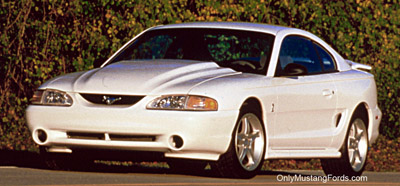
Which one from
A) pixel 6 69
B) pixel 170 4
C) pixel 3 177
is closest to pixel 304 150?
pixel 3 177

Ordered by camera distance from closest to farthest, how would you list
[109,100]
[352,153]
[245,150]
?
1. [109,100]
2. [245,150]
3. [352,153]

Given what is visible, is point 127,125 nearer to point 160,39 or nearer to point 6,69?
point 160,39

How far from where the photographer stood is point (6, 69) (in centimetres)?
1733

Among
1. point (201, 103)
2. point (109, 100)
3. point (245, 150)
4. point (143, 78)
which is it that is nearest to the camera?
point (201, 103)

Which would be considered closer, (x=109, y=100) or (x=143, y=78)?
(x=109, y=100)

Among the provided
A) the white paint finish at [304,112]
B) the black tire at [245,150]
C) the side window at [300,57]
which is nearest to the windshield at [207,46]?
the side window at [300,57]

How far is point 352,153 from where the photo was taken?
11711 mm

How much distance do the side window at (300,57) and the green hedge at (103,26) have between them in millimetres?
4926

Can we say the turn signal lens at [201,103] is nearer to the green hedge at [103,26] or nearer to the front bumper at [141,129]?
the front bumper at [141,129]

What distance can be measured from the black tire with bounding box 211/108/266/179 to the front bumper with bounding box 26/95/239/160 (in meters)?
0.11

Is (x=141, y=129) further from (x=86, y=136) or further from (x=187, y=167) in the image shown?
(x=187, y=167)

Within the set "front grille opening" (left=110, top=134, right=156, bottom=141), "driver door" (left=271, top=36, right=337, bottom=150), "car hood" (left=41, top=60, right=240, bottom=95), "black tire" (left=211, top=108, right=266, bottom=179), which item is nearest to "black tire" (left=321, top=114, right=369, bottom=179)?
"driver door" (left=271, top=36, right=337, bottom=150)

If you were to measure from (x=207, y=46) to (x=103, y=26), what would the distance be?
639 cm

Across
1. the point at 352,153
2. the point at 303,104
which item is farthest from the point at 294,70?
the point at 352,153
